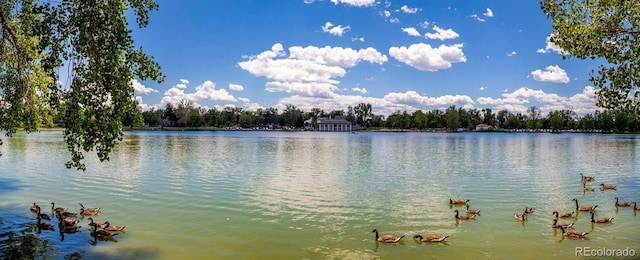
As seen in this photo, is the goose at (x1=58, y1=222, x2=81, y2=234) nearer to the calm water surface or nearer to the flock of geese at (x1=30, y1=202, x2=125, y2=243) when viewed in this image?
the flock of geese at (x1=30, y1=202, x2=125, y2=243)

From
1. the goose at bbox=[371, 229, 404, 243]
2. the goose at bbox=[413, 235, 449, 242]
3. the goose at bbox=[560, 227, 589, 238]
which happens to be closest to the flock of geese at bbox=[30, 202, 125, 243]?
the goose at bbox=[371, 229, 404, 243]

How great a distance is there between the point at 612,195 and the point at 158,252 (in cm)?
2340

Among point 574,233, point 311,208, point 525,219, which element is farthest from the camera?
point 311,208

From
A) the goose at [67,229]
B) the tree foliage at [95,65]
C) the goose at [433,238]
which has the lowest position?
the goose at [433,238]

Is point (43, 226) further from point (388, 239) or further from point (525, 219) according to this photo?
point (525, 219)

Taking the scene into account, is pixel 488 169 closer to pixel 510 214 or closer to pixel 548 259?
pixel 510 214

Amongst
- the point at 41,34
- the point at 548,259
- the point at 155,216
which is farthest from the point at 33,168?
the point at 548,259

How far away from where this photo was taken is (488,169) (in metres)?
36.4

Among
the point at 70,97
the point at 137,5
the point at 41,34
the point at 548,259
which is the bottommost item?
the point at 548,259

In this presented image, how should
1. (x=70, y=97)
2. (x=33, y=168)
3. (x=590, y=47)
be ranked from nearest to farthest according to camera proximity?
(x=70, y=97) → (x=590, y=47) → (x=33, y=168)

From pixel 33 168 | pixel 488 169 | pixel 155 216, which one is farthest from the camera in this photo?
pixel 488 169

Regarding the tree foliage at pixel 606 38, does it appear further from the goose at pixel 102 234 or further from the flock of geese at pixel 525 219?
the goose at pixel 102 234

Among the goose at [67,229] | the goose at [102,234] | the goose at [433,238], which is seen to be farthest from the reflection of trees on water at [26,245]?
the goose at [433,238]

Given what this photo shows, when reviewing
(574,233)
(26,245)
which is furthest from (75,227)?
(574,233)
